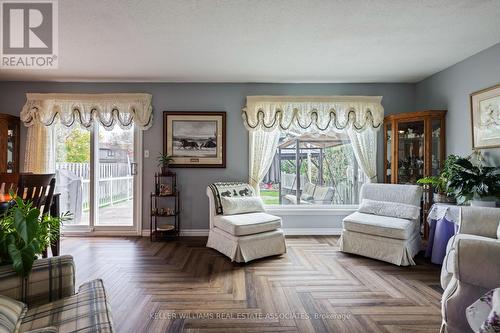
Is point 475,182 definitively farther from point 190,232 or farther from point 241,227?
point 190,232

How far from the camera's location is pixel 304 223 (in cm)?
420

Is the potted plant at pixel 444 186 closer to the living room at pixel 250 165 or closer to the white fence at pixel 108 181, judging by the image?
the living room at pixel 250 165

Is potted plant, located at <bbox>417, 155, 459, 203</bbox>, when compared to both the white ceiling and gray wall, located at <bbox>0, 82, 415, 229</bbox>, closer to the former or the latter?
the white ceiling

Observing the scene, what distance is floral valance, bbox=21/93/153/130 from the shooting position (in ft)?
12.9

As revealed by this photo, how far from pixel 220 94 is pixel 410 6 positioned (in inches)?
106

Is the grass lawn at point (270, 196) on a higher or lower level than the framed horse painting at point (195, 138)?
lower

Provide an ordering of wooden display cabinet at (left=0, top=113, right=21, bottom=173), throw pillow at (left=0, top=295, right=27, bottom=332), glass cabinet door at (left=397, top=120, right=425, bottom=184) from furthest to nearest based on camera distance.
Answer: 1. wooden display cabinet at (left=0, top=113, right=21, bottom=173)
2. glass cabinet door at (left=397, top=120, right=425, bottom=184)
3. throw pillow at (left=0, top=295, right=27, bottom=332)

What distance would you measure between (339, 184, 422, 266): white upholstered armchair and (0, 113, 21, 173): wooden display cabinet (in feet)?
16.0

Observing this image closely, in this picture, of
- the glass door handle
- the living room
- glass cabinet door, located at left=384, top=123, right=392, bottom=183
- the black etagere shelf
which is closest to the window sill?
the living room

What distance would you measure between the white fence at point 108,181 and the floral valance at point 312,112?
6.96 ft

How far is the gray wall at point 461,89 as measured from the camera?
2867 millimetres

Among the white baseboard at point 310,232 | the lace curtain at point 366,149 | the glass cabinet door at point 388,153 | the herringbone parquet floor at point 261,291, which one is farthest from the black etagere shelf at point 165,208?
the glass cabinet door at point 388,153

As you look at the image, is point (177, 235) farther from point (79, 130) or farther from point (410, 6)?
point (410, 6)
